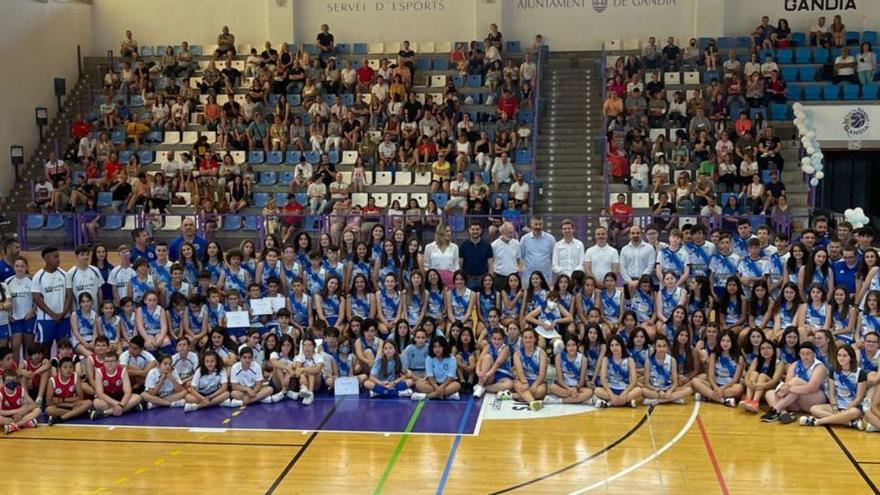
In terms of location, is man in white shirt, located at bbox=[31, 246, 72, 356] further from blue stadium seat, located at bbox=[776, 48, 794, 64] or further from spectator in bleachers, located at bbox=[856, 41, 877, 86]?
spectator in bleachers, located at bbox=[856, 41, 877, 86]

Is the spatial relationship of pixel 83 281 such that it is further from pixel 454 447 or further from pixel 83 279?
pixel 454 447

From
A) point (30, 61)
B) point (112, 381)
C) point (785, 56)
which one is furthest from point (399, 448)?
point (30, 61)

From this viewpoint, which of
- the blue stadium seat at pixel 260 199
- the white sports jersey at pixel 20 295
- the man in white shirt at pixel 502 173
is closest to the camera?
the white sports jersey at pixel 20 295

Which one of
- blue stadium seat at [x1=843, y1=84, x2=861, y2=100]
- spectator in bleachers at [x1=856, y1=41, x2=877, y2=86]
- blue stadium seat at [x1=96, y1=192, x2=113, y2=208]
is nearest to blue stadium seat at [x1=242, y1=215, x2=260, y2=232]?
blue stadium seat at [x1=96, y1=192, x2=113, y2=208]

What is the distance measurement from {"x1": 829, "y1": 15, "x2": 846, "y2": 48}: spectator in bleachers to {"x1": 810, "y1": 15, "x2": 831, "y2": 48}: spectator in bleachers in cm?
12

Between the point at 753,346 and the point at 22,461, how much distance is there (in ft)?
27.1

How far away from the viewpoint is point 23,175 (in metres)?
24.2

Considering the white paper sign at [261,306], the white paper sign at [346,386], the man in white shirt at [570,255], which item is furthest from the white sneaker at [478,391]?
the white paper sign at [261,306]

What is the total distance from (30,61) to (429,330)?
58.8 ft

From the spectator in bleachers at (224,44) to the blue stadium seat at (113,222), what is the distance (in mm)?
7441

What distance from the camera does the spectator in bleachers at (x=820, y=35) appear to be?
77.9 ft

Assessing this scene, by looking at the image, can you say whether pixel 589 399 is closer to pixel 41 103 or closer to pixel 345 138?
pixel 345 138

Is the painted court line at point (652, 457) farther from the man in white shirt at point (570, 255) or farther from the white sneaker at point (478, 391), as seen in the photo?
the man in white shirt at point (570, 255)

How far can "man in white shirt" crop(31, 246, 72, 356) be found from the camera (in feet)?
39.0
